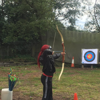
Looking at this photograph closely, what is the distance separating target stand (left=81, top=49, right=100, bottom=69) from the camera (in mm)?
8203

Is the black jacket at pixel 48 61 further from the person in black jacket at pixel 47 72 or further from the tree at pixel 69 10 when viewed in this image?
the tree at pixel 69 10

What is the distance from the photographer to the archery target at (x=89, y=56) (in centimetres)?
821

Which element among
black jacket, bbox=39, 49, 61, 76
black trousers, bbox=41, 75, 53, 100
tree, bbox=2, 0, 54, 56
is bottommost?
black trousers, bbox=41, 75, 53, 100

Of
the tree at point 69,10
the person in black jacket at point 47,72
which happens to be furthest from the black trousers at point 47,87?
the tree at point 69,10

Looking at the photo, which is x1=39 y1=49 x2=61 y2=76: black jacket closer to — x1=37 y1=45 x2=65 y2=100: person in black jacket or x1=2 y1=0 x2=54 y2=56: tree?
x1=37 y1=45 x2=65 y2=100: person in black jacket

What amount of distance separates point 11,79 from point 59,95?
51.5 inches

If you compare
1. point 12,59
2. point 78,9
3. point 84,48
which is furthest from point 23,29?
point 78,9

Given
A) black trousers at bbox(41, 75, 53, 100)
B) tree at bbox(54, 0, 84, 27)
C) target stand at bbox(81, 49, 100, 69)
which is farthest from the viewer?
tree at bbox(54, 0, 84, 27)

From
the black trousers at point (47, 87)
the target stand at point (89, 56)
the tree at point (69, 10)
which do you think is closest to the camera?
the black trousers at point (47, 87)

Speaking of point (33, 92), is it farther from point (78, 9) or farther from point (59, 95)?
point (78, 9)

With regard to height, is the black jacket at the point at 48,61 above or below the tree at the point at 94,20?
below

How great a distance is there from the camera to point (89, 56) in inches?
329

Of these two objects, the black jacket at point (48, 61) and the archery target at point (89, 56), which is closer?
the black jacket at point (48, 61)

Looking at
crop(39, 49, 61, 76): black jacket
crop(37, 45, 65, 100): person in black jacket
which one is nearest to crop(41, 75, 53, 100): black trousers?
crop(37, 45, 65, 100): person in black jacket
